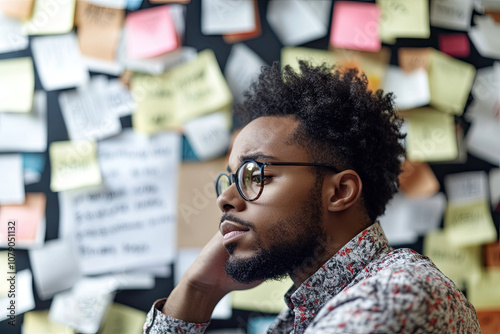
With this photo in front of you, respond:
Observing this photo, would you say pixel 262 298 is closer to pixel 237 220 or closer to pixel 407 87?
pixel 237 220

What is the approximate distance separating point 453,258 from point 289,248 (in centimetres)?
73

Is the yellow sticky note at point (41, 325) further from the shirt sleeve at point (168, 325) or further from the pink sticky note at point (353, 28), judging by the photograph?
the pink sticky note at point (353, 28)

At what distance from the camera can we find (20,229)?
119 cm

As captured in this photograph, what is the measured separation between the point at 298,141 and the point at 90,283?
0.65 metres

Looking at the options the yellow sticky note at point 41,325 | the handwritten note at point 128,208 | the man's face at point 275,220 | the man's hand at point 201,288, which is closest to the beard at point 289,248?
the man's face at point 275,220

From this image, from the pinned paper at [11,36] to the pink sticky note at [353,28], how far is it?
0.78m

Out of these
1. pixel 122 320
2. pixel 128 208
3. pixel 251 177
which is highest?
pixel 251 177

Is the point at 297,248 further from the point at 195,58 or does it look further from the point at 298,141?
the point at 195,58

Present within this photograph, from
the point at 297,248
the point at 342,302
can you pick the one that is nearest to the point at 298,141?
the point at 297,248

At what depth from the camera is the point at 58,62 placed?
1.22 metres

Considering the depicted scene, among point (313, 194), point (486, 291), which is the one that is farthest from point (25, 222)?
point (486, 291)

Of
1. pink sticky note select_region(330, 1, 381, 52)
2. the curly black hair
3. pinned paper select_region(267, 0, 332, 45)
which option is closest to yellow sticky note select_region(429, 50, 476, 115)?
pink sticky note select_region(330, 1, 381, 52)

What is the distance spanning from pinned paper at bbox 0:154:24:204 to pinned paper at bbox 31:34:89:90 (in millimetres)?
191

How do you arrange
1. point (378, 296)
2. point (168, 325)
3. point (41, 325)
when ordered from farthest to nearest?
point (41, 325)
point (168, 325)
point (378, 296)
